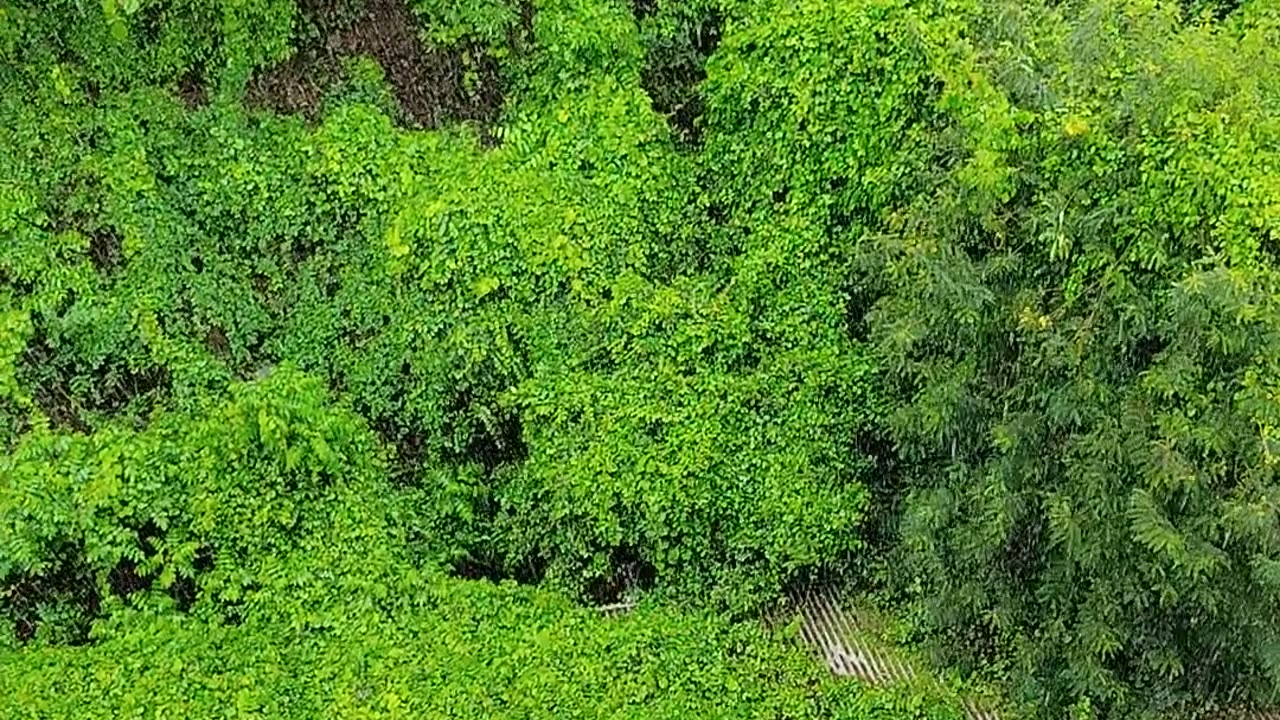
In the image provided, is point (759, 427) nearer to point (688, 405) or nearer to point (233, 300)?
point (688, 405)

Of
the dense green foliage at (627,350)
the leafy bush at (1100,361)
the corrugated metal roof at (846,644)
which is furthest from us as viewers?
the corrugated metal roof at (846,644)

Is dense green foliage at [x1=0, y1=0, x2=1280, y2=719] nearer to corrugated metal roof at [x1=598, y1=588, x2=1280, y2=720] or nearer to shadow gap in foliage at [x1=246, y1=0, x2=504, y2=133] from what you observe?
shadow gap in foliage at [x1=246, y1=0, x2=504, y2=133]

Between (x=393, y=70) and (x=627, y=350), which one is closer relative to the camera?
(x=627, y=350)

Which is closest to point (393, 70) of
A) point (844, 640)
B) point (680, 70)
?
point (680, 70)

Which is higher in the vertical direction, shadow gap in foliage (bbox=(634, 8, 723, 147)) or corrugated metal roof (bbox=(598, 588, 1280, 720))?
shadow gap in foliage (bbox=(634, 8, 723, 147))

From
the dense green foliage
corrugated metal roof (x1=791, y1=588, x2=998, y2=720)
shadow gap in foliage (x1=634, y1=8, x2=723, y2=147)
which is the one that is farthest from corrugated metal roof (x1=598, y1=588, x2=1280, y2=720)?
shadow gap in foliage (x1=634, y1=8, x2=723, y2=147)

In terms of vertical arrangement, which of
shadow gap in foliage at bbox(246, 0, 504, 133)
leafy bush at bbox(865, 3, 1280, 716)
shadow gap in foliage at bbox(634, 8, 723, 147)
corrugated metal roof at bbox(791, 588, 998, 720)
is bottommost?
corrugated metal roof at bbox(791, 588, 998, 720)

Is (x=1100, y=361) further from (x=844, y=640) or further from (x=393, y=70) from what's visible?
(x=393, y=70)

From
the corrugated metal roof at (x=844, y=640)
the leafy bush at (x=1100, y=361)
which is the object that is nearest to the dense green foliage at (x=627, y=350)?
the leafy bush at (x=1100, y=361)

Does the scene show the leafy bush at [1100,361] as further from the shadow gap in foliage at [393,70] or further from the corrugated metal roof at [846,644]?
the shadow gap in foliage at [393,70]

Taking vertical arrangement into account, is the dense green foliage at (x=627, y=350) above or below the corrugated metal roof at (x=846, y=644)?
above
